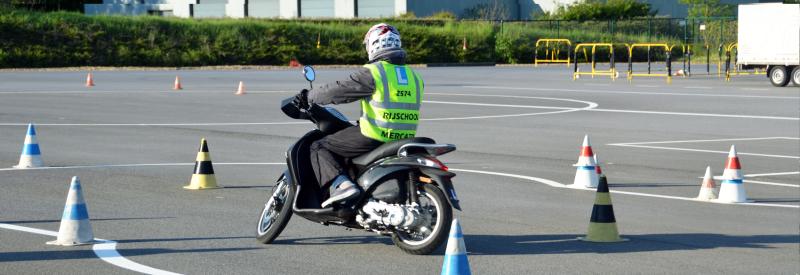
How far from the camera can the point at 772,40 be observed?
128 feet

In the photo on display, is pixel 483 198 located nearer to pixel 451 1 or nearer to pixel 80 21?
pixel 80 21

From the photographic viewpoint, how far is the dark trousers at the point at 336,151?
9.29m

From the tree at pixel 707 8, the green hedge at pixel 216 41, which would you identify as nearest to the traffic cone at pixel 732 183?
the green hedge at pixel 216 41

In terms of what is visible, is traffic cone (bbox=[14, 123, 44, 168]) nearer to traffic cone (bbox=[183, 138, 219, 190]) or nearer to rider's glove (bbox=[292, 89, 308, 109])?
traffic cone (bbox=[183, 138, 219, 190])

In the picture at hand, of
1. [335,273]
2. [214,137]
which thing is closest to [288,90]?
[214,137]

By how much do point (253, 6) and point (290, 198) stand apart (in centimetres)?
7906

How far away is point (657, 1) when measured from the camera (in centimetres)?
8844

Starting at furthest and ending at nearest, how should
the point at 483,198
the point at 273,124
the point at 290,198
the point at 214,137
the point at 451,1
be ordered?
1. the point at 451,1
2. the point at 273,124
3. the point at 214,137
4. the point at 483,198
5. the point at 290,198

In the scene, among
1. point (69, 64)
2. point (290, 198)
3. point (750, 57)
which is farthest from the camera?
point (69, 64)

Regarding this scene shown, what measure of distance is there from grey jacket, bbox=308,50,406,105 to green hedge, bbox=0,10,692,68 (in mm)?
43782

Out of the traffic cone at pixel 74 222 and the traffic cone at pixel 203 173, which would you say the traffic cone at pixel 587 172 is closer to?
the traffic cone at pixel 203 173

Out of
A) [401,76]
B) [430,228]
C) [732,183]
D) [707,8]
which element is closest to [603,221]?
[430,228]

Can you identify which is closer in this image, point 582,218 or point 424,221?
point 424,221

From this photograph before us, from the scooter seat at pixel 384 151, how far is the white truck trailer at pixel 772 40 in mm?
30553
